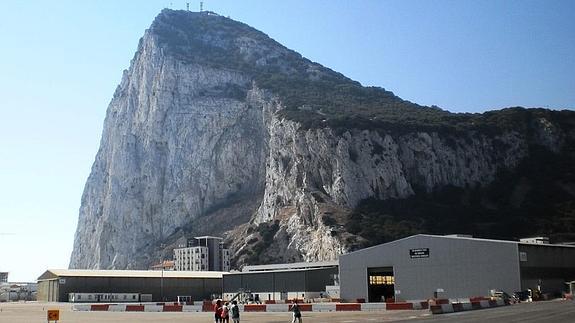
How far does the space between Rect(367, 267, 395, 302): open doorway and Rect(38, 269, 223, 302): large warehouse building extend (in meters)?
51.7

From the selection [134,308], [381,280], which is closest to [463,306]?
[381,280]

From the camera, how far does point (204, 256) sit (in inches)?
6905

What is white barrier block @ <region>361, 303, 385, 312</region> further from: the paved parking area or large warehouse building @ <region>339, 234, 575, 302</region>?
large warehouse building @ <region>339, 234, 575, 302</region>

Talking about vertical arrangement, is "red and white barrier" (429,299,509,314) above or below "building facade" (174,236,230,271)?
below

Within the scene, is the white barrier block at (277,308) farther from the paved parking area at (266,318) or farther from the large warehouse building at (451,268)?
the large warehouse building at (451,268)

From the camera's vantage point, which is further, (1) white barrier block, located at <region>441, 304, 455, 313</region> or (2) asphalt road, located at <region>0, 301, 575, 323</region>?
(1) white barrier block, located at <region>441, 304, 455, 313</region>

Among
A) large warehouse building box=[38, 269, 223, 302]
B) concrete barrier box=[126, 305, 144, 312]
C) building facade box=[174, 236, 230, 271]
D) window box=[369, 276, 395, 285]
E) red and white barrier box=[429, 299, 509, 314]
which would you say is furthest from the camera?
building facade box=[174, 236, 230, 271]

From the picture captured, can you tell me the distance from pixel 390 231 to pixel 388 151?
3069cm

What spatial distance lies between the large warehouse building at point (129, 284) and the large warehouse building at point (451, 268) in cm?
4910

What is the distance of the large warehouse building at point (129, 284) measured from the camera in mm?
112000

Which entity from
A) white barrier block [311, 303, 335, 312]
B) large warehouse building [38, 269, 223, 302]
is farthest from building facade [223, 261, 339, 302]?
white barrier block [311, 303, 335, 312]

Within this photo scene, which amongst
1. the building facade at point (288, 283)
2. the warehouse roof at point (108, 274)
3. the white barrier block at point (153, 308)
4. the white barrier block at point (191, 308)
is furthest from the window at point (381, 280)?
the warehouse roof at point (108, 274)

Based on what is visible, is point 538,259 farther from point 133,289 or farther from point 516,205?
point 516,205

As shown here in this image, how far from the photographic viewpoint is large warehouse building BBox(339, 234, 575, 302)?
7125cm
